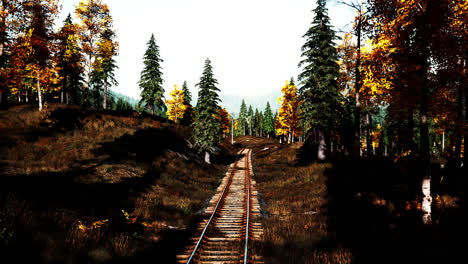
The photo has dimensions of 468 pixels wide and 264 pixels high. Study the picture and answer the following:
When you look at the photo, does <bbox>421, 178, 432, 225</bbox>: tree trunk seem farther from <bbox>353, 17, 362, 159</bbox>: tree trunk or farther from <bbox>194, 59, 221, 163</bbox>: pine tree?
<bbox>194, 59, 221, 163</bbox>: pine tree

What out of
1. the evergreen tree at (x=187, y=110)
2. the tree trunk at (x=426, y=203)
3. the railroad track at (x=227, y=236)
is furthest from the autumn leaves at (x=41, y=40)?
the evergreen tree at (x=187, y=110)

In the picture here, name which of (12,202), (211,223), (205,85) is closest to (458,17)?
(211,223)

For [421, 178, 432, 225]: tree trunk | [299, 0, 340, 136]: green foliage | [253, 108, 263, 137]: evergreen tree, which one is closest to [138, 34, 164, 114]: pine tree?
[299, 0, 340, 136]: green foliage

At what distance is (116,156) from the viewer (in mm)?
18109

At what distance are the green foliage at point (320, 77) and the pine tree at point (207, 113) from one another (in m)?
9.58

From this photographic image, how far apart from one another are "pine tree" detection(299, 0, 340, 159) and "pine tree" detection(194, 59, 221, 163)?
956 centimetres

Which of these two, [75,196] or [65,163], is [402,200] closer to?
[75,196]

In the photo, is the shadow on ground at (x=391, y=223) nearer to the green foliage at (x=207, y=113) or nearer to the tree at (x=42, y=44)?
the green foliage at (x=207, y=113)

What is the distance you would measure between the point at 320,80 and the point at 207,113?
11923 mm

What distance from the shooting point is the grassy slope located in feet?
22.5

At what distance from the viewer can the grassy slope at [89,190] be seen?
6867mm

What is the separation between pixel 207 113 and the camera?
27.2m

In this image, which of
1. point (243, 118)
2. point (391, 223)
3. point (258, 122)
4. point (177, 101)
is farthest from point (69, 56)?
point (243, 118)

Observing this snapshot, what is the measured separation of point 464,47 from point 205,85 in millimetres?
22419
